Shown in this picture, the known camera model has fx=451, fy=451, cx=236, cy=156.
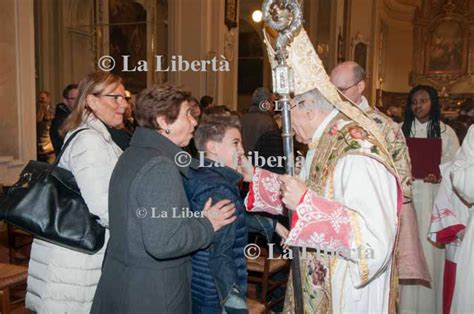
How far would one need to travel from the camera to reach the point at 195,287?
2.15 metres

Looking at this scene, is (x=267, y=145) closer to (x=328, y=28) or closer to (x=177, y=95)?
(x=177, y=95)

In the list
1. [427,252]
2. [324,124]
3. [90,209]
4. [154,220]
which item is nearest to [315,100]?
[324,124]

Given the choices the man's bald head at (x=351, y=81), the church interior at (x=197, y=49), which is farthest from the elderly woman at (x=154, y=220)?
the man's bald head at (x=351, y=81)

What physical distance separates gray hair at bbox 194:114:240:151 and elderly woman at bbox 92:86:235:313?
228 mm

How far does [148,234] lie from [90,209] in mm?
548

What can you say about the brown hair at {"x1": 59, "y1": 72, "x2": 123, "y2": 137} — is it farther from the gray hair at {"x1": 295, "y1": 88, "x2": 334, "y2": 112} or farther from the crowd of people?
the gray hair at {"x1": 295, "y1": 88, "x2": 334, "y2": 112}

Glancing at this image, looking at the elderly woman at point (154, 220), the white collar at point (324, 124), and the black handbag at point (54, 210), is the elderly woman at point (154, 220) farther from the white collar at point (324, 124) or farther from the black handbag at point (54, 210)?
the white collar at point (324, 124)

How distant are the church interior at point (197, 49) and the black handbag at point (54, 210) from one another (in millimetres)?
1027

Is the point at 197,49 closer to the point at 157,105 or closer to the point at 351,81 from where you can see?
the point at 351,81

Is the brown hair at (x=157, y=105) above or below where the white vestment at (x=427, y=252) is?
above

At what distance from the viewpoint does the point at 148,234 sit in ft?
5.74

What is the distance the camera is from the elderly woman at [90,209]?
7.06 ft

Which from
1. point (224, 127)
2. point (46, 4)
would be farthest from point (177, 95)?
point (46, 4)

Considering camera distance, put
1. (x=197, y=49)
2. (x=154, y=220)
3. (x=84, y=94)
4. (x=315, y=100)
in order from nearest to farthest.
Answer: (x=154, y=220) → (x=315, y=100) → (x=84, y=94) → (x=197, y=49)
